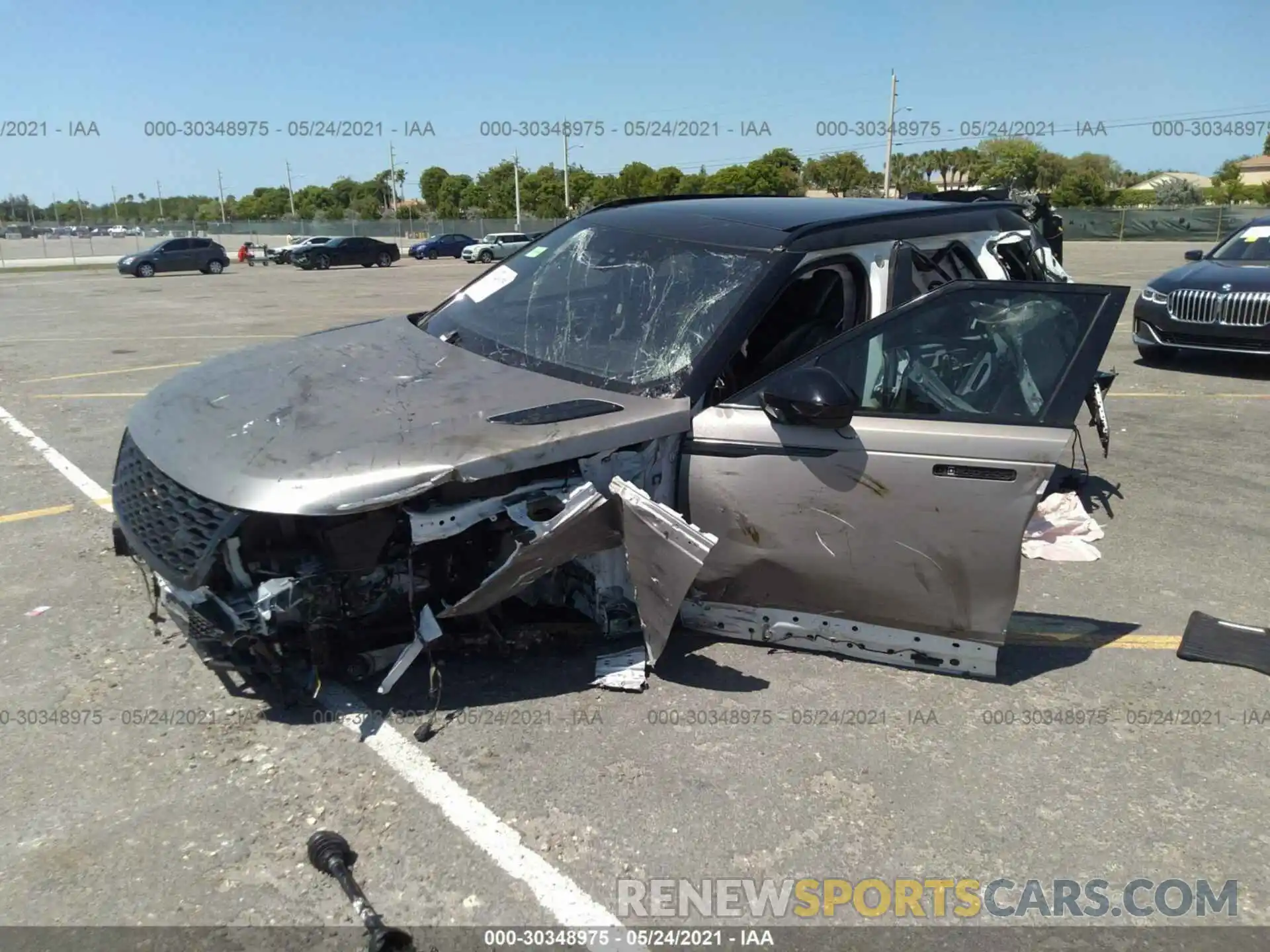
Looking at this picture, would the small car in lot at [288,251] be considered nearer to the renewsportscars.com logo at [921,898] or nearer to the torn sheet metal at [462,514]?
the torn sheet metal at [462,514]

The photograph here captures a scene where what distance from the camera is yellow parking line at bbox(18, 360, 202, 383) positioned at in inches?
387

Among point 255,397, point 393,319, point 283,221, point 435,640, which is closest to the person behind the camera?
point 435,640

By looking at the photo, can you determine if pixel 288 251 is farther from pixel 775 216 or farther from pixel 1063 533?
pixel 1063 533

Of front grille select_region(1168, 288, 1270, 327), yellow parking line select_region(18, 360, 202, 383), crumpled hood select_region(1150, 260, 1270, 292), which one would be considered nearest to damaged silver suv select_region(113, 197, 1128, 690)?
yellow parking line select_region(18, 360, 202, 383)

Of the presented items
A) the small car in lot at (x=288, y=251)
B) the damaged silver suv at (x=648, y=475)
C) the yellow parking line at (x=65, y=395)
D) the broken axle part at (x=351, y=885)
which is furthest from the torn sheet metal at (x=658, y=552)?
the small car in lot at (x=288, y=251)

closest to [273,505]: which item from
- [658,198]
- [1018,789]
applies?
[1018,789]

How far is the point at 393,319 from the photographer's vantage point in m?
4.87

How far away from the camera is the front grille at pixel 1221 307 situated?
9.27 meters

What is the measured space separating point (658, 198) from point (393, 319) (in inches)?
63.2

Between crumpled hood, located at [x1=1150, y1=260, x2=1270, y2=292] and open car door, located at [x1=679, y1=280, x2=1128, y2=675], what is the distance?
7.40 metres

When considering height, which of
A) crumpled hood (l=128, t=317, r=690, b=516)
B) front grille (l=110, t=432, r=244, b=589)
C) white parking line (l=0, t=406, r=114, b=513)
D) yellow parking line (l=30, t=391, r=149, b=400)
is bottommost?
white parking line (l=0, t=406, r=114, b=513)

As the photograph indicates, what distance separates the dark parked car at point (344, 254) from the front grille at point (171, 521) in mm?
37490

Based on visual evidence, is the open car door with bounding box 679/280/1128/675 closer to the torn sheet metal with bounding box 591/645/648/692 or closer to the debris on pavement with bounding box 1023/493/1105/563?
the torn sheet metal with bounding box 591/645/648/692

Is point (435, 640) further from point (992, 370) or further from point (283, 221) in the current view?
point (283, 221)
